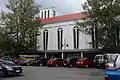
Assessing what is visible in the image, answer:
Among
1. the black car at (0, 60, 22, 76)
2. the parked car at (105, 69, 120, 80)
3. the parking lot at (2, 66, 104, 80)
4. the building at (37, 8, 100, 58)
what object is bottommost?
the parking lot at (2, 66, 104, 80)

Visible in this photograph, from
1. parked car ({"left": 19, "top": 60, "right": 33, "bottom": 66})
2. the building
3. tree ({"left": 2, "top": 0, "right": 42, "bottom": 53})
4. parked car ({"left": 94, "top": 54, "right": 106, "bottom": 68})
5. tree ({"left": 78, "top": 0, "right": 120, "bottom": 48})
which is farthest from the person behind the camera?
tree ({"left": 2, "top": 0, "right": 42, "bottom": 53})

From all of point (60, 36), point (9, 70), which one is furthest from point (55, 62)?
point (9, 70)

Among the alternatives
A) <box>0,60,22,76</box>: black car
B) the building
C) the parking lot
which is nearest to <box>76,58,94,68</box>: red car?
the parking lot

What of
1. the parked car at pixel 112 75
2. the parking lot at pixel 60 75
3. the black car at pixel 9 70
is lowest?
the parking lot at pixel 60 75

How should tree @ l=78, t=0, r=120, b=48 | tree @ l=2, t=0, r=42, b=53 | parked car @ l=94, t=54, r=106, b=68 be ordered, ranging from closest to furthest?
parked car @ l=94, t=54, r=106, b=68, tree @ l=78, t=0, r=120, b=48, tree @ l=2, t=0, r=42, b=53

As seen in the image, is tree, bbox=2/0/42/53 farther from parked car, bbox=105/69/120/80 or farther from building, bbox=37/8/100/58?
parked car, bbox=105/69/120/80

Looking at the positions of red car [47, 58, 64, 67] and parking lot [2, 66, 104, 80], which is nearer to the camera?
parking lot [2, 66, 104, 80]

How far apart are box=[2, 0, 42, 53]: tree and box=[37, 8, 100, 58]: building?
128 inches

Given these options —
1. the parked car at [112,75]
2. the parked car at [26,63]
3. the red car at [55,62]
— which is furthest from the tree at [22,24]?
the parked car at [112,75]

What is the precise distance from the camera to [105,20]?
1793 inches

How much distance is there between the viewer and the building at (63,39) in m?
59.7

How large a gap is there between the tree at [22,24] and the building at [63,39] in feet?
10.7

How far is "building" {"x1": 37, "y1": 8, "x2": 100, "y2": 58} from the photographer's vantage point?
196ft

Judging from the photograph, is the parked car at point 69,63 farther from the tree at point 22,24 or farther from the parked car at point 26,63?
the tree at point 22,24
